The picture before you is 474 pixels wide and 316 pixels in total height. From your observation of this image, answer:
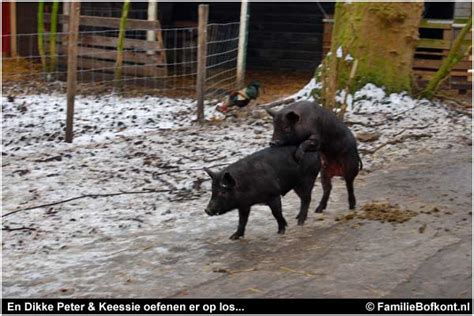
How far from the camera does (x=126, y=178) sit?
23.3 ft

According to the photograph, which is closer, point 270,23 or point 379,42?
point 379,42

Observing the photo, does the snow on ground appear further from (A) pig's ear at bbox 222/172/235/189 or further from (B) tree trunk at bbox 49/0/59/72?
(B) tree trunk at bbox 49/0/59/72

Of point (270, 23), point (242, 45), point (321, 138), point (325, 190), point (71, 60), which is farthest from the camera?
point (270, 23)

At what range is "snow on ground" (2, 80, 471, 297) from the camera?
5.38 meters

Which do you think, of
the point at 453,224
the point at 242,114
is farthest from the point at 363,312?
the point at 242,114

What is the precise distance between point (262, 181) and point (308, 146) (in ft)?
1.70

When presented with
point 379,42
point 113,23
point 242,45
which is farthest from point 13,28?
point 379,42

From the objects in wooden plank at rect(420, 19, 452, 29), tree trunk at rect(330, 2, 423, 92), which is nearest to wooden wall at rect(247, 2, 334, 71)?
wooden plank at rect(420, 19, 452, 29)

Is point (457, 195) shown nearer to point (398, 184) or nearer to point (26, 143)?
point (398, 184)

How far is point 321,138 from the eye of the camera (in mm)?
5801

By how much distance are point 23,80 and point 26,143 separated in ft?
14.7

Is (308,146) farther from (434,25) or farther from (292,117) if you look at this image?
(434,25)
